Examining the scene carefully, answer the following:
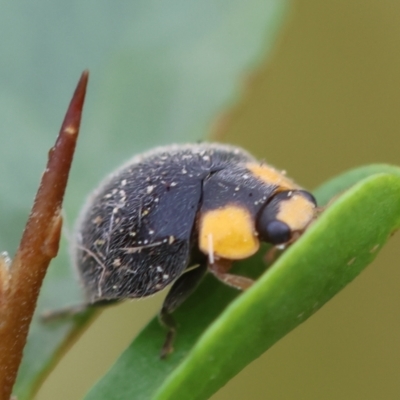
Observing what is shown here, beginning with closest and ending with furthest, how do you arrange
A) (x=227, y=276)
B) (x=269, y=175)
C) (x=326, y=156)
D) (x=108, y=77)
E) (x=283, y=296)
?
(x=283, y=296)
(x=227, y=276)
(x=269, y=175)
(x=108, y=77)
(x=326, y=156)

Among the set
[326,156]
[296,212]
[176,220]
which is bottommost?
[326,156]

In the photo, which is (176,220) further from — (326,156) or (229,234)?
(326,156)

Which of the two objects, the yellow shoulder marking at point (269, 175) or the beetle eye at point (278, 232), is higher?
the yellow shoulder marking at point (269, 175)

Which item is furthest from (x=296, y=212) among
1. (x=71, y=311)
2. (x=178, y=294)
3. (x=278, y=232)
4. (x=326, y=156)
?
(x=326, y=156)

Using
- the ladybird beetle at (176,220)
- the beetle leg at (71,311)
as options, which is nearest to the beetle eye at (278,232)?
the ladybird beetle at (176,220)

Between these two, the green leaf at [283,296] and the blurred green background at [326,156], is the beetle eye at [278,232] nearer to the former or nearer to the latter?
the green leaf at [283,296]

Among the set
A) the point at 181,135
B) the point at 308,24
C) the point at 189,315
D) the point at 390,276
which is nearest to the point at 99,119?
the point at 181,135

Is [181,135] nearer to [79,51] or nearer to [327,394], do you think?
[79,51]
